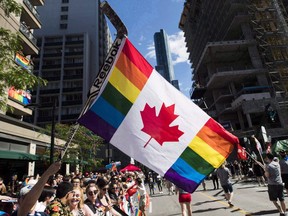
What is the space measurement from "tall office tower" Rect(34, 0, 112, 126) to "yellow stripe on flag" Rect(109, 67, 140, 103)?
5135 cm

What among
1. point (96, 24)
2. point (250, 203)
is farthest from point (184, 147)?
point (96, 24)

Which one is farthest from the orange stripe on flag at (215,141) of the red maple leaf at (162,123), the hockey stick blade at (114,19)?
the hockey stick blade at (114,19)

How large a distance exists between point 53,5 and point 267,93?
2385 inches

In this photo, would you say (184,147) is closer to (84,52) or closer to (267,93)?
(267,93)

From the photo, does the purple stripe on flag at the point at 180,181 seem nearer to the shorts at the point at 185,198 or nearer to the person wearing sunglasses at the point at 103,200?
the person wearing sunglasses at the point at 103,200

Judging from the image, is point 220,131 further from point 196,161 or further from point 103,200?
point 103,200

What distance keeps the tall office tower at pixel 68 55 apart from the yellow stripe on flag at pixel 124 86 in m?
51.3

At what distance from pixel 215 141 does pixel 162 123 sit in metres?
0.98

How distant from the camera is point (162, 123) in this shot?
403 cm

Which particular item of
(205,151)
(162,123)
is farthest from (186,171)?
(162,123)

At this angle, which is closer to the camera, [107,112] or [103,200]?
[107,112]

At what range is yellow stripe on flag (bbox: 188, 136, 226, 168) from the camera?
13.1 ft

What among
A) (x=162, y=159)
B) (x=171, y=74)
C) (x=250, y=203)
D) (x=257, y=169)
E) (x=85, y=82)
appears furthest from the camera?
(x=171, y=74)

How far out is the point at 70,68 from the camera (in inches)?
2297
